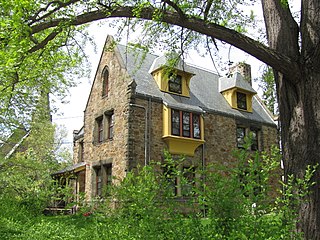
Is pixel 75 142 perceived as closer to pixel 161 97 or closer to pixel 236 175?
pixel 161 97

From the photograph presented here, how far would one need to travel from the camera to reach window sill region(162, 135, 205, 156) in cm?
1766

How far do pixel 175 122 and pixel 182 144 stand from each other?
3.79ft

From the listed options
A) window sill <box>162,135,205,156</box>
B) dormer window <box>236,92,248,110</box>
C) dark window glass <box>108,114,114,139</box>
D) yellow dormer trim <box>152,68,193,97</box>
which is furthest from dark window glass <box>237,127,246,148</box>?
dark window glass <box>108,114,114,139</box>

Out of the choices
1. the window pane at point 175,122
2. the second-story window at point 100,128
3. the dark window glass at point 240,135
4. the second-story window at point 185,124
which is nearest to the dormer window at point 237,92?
the dark window glass at point 240,135

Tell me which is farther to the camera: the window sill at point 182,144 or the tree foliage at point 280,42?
the window sill at point 182,144

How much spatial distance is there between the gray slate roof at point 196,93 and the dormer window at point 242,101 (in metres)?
0.44

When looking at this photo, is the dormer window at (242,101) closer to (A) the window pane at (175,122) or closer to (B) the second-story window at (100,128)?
(A) the window pane at (175,122)

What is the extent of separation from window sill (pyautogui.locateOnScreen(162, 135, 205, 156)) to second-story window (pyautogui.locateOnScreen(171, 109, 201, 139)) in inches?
11.4

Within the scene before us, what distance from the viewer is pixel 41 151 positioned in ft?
90.1

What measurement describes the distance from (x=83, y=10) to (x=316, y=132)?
15.3ft

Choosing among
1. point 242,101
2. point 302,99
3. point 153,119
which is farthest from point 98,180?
point 302,99

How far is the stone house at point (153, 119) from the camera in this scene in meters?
17.2

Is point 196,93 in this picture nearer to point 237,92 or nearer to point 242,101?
point 237,92

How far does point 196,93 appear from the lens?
21.0 metres
